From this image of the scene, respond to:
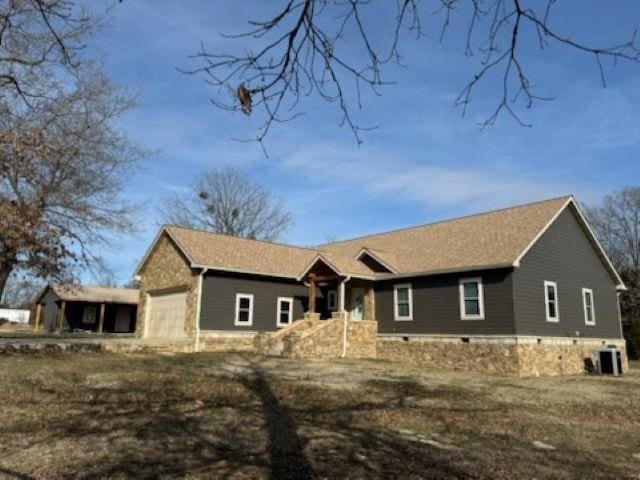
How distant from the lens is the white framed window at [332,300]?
26531mm

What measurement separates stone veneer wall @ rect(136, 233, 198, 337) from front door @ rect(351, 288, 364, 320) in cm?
714

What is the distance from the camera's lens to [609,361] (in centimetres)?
2161

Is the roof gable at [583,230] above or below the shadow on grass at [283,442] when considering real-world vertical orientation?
above

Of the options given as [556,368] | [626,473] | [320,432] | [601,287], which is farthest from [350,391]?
[601,287]

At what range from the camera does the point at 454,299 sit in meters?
21.1

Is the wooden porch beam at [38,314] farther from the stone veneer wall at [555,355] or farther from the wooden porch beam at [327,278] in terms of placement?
the stone veneer wall at [555,355]

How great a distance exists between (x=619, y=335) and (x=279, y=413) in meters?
22.2

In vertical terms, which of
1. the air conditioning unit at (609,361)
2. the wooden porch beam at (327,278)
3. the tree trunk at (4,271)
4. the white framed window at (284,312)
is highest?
the wooden porch beam at (327,278)

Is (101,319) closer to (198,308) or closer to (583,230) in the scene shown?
(198,308)

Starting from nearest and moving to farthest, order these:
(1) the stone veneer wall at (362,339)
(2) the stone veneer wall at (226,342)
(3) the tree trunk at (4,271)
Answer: (3) the tree trunk at (4,271), (1) the stone veneer wall at (362,339), (2) the stone veneer wall at (226,342)

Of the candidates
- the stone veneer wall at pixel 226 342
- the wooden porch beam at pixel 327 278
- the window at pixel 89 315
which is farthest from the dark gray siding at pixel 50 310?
the wooden porch beam at pixel 327 278

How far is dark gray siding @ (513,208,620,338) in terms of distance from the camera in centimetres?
1997

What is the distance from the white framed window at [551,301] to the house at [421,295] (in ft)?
0.16

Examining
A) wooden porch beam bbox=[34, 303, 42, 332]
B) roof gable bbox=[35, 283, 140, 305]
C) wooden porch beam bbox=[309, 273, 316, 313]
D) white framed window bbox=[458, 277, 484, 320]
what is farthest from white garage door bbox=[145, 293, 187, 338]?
wooden porch beam bbox=[34, 303, 42, 332]
